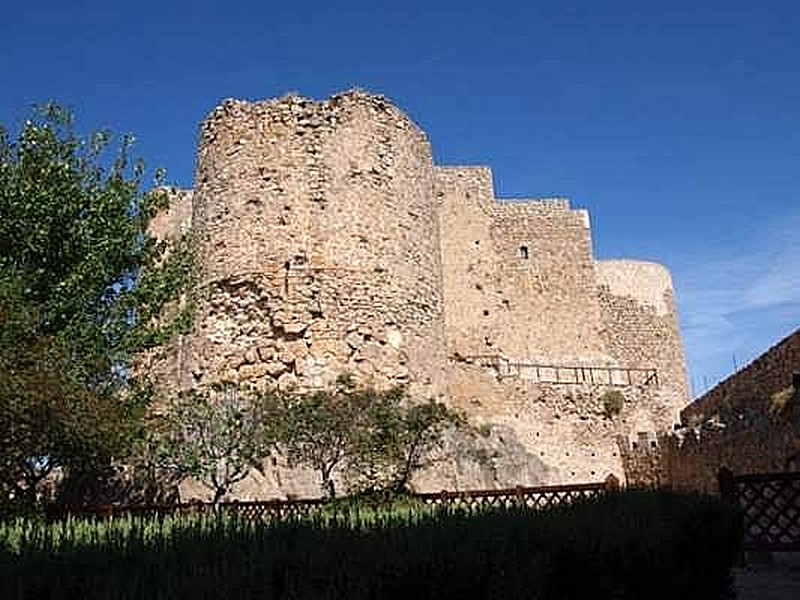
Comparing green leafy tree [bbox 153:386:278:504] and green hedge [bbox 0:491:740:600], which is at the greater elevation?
green leafy tree [bbox 153:386:278:504]

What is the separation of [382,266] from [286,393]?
11.6 feet

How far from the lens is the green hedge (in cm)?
360

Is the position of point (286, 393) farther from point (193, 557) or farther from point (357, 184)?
point (193, 557)

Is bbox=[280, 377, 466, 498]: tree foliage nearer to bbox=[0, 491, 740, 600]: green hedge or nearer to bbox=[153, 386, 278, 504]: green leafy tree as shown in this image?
bbox=[153, 386, 278, 504]: green leafy tree

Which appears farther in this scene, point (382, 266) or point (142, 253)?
point (382, 266)

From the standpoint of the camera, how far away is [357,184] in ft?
55.5

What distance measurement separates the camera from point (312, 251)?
53.8 ft

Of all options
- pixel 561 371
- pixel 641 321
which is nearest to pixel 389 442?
pixel 561 371

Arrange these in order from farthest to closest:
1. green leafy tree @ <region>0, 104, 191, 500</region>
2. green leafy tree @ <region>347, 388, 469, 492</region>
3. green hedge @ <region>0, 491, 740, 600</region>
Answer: green leafy tree @ <region>347, 388, 469, 492</region> → green leafy tree @ <region>0, 104, 191, 500</region> → green hedge @ <region>0, 491, 740, 600</region>

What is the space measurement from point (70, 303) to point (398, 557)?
10773 mm

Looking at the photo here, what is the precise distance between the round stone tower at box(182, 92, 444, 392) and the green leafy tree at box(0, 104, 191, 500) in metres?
1.48

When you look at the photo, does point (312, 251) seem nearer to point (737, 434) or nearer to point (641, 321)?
point (737, 434)

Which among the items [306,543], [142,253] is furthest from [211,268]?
[306,543]

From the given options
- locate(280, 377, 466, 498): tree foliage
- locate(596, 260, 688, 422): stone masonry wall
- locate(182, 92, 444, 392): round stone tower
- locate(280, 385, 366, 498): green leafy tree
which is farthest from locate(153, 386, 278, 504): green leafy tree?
locate(596, 260, 688, 422): stone masonry wall
